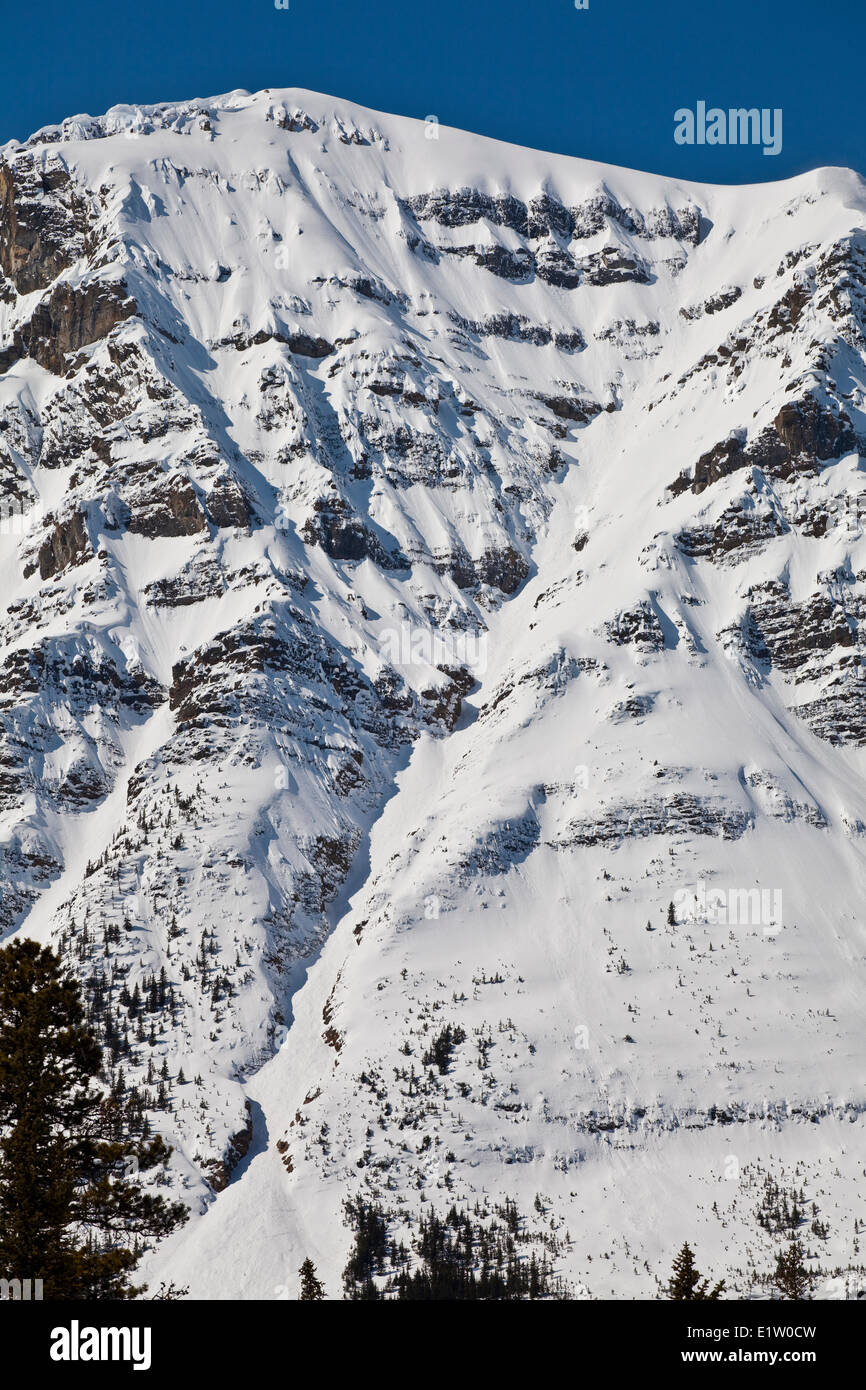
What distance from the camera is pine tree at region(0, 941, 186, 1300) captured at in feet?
145

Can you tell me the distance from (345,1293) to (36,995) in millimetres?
147338

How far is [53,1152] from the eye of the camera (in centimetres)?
4562

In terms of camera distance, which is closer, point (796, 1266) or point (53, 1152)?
point (53, 1152)

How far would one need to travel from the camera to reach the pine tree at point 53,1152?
44.3m

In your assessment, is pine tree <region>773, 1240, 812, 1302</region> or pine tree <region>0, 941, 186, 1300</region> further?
pine tree <region>773, 1240, 812, 1302</region>

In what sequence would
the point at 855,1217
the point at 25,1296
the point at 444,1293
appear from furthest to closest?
the point at 855,1217 → the point at 444,1293 → the point at 25,1296

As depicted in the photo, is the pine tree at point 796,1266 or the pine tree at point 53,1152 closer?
the pine tree at point 53,1152

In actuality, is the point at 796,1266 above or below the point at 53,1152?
above
